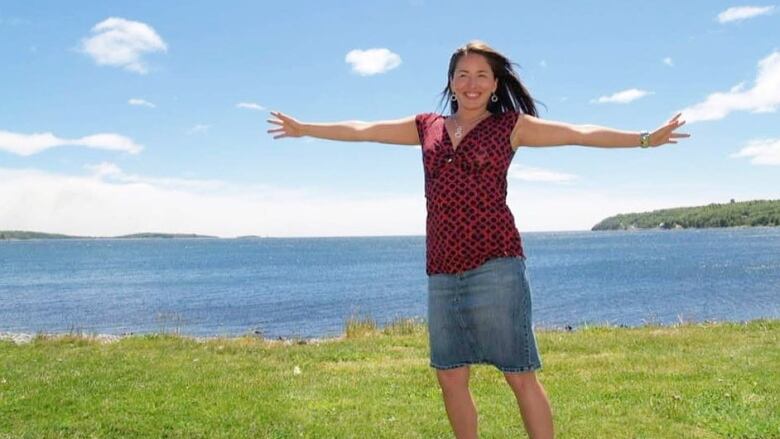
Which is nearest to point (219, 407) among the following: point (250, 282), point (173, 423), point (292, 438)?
point (173, 423)

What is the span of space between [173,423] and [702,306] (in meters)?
43.5

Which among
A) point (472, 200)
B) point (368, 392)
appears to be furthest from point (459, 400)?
point (368, 392)

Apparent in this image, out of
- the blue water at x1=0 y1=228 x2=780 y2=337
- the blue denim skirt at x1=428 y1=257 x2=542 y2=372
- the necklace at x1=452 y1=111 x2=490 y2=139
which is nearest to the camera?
the blue denim skirt at x1=428 y1=257 x2=542 y2=372

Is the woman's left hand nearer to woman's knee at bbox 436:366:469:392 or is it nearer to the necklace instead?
the necklace

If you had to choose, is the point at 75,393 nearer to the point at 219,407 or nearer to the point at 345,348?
the point at 219,407

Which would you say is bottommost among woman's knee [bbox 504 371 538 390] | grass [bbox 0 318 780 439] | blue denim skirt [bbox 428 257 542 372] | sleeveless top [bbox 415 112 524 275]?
grass [bbox 0 318 780 439]

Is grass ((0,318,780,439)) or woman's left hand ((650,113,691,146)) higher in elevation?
woman's left hand ((650,113,691,146))

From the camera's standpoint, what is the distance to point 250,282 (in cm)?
8012

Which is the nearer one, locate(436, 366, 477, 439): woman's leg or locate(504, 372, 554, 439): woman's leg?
locate(504, 372, 554, 439): woman's leg

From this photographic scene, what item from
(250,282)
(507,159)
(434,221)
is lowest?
(250,282)

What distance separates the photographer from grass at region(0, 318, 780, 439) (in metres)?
6.78

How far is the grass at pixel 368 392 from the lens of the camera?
267 inches

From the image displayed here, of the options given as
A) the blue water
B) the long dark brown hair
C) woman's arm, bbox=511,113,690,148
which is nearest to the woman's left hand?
woman's arm, bbox=511,113,690,148

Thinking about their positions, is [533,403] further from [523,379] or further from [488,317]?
[488,317]
